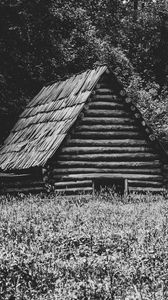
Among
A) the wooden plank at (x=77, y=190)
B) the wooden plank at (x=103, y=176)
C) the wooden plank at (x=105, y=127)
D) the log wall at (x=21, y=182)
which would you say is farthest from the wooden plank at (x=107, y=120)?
the log wall at (x=21, y=182)

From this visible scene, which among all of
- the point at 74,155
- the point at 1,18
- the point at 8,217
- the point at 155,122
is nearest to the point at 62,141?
the point at 74,155

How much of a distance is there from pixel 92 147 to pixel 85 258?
13889 millimetres

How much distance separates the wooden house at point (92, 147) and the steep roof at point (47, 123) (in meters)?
0.05

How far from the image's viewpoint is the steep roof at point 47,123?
20609mm

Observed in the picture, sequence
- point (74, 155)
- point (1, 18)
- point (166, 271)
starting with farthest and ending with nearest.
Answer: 1. point (1, 18)
2. point (74, 155)
3. point (166, 271)

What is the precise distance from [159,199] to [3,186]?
577 cm

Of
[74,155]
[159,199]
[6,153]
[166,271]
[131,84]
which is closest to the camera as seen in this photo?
[166,271]

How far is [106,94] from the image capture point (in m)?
22.1

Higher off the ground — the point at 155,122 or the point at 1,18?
the point at 1,18

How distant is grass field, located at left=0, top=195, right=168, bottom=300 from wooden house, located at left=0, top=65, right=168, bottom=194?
8.88 metres

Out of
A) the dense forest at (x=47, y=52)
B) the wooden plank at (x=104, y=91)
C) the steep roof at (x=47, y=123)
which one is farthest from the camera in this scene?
the dense forest at (x=47, y=52)

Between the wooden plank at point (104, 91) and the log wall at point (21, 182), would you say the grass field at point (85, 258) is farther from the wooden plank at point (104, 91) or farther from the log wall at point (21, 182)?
the wooden plank at point (104, 91)

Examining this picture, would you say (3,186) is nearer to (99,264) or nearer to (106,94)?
(106,94)

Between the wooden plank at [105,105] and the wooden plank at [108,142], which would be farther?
the wooden plank at [105,105]
